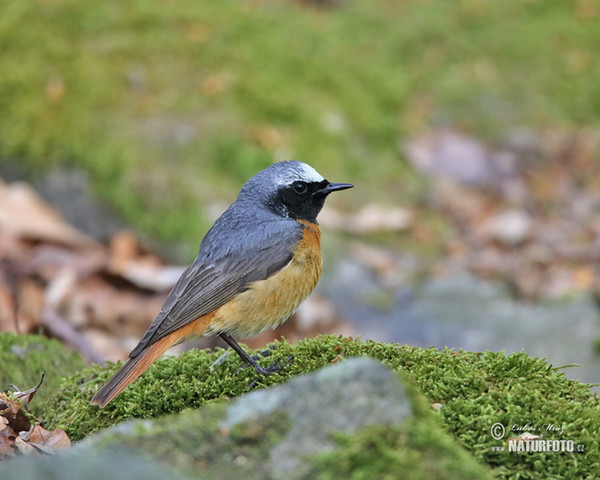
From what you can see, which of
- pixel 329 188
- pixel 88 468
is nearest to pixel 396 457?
pixel 88 468

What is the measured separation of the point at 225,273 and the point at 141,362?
90 centimetres

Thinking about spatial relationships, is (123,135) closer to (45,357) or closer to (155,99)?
(155,99)

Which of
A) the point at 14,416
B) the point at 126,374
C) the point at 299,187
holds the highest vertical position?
the point at 299,187

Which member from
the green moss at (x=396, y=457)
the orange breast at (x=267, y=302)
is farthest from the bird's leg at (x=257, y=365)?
the green moss at (x=396, y=457)

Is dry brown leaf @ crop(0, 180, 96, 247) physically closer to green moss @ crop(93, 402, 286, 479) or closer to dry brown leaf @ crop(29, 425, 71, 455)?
dry brown leaf @ crop(29, 425, 71, 455)

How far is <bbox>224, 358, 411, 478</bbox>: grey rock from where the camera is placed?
2.55 m

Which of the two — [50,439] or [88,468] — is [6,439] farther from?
[88,468]

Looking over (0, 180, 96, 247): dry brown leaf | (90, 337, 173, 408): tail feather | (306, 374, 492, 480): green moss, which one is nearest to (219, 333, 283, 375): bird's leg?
(90, 337, 173, 408): tail feather

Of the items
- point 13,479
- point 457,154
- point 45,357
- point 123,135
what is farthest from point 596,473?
point 457,154

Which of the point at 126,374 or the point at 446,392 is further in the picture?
the point at 126,374

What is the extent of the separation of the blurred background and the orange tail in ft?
5.74

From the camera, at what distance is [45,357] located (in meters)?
4.98

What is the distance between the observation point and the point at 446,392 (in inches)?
139

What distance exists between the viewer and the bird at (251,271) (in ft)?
14.6
